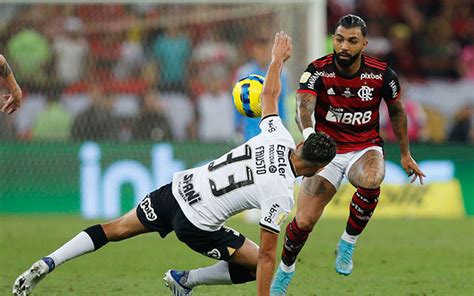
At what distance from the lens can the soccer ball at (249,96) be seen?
8.44 metres

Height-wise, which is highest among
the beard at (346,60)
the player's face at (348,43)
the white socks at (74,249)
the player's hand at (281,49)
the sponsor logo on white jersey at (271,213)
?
the player's hand at (281,49)

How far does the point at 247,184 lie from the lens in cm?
736

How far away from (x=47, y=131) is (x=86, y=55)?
153 cm

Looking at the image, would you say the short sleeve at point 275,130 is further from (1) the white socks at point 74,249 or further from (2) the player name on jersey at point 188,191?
(1) the white socks at point 74,249

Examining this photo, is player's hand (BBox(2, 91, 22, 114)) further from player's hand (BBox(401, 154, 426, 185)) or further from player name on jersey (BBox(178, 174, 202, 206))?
player's hand (BBox(401, 154, 426, 185))

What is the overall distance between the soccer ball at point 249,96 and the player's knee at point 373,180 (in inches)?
44.6

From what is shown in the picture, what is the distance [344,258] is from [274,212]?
6.68 feet

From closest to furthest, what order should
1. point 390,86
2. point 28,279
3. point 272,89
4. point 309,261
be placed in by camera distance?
point 28,279 → point 272,89 → point 390,86 → point 309,261

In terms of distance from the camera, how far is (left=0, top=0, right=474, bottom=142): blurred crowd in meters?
17.7

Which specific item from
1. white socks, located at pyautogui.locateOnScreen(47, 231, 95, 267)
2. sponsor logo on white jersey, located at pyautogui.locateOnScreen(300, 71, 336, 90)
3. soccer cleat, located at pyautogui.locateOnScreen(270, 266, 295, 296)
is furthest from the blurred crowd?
white socks, located at pyautogui.locateOnScreen(47, 231, 95, 267)

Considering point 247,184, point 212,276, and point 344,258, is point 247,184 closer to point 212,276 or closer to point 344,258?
point 212,276

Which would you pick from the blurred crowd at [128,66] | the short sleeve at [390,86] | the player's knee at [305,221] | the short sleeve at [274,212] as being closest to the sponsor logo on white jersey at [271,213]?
the short sleeve at [274,212]

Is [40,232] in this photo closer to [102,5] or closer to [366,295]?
[102,5]

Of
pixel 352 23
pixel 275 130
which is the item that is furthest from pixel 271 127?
pixel 352 23
